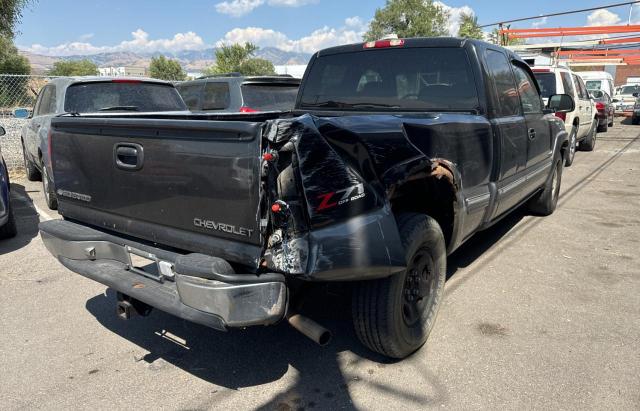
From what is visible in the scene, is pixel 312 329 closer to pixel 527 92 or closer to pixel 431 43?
pixel 431 43

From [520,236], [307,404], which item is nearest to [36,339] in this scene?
[307,404]

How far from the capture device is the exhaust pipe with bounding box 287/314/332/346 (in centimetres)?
251

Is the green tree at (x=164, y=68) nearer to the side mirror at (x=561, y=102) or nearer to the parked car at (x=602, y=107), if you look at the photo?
the parked car at (x=602, y=107)

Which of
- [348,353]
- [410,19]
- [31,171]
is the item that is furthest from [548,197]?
[410,19]

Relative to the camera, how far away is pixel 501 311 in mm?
3779

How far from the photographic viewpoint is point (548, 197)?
21.0 ft

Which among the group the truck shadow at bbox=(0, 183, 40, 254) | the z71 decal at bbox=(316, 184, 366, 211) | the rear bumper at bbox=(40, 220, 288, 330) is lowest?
the truck shadow at bbox=(0, 183, 40, 254)

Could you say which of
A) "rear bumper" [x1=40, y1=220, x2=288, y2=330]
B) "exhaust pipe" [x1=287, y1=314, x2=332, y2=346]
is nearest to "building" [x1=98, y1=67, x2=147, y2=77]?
"rear bumper" [x1=40, y1=220, x2=288, y2=330]

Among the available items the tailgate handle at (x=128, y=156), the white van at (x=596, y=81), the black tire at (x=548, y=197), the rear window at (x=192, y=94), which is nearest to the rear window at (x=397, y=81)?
the tailgate handle at (x=128, y=156)

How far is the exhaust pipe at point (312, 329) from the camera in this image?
251 centimetres

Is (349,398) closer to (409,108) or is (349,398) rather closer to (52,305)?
(409,108)

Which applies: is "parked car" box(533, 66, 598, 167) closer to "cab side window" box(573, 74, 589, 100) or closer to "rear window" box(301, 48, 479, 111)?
"cab side window" box(573, 74, 589, 100)

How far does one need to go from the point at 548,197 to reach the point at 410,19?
118 feet

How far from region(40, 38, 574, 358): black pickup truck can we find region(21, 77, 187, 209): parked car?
3.63 meters
